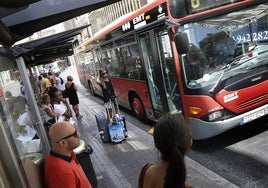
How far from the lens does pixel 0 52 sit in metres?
3.69

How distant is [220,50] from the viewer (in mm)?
6430

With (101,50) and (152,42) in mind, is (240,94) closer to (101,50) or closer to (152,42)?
(152,42)

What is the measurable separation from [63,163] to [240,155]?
398cm

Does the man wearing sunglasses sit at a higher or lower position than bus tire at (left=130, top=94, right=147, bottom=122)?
higher

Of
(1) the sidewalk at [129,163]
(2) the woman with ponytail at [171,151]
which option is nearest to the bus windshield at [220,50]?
(1) the sidewalk at [129,163]

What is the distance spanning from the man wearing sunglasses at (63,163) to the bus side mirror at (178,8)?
3.79 metres

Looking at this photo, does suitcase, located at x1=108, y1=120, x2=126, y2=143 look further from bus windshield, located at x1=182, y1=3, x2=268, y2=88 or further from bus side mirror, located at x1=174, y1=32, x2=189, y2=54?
bus side mirror, located at x1=174, y1=32, x2=189, y2=54

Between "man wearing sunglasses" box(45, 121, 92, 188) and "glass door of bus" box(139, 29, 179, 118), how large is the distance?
3925 millimetres

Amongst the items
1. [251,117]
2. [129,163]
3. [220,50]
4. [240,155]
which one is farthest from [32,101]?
[251,117]

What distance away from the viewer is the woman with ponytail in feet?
5.93

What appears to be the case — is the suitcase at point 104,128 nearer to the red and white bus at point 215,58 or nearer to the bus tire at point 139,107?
the bus tire at point 139,107

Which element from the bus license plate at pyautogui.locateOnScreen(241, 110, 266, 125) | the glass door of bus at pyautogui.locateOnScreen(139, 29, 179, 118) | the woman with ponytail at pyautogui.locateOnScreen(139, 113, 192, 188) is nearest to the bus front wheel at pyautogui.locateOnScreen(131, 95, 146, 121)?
the glass door of bus at pyautogui.locateOnScreen(139, 29, 179, 118)

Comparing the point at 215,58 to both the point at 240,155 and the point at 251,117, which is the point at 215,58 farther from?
the point at 240,155

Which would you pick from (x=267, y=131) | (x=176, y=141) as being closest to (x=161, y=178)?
(x=176, y=141)
